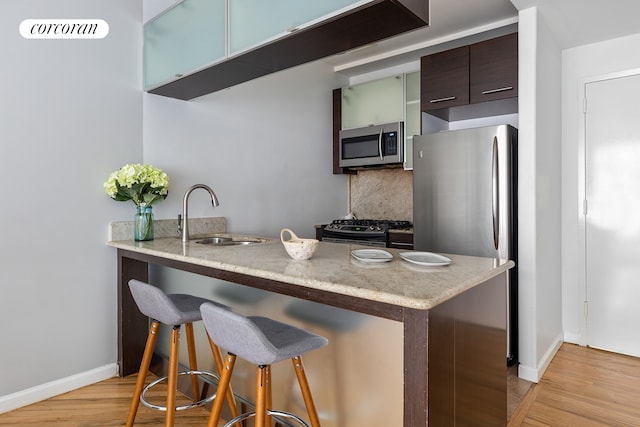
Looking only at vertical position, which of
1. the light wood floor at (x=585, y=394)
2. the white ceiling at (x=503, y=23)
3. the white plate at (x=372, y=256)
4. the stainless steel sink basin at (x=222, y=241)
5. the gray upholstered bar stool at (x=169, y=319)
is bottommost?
the light wood floor at (x=585, y=394)

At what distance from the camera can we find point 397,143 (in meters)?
3.55

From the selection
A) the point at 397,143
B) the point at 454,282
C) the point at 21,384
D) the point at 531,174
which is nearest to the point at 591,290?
the point at 531,174

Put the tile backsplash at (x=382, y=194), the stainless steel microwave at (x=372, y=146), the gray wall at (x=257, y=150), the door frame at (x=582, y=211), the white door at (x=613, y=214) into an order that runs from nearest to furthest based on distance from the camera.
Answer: the gray wall at (x=257, y=150) → the white door at (x=613, y=214) → the door frame at (x=582, y=211) → the stainless steel microwave at (x=372, y=146) → the tile backsplash at (x=382, y=194)

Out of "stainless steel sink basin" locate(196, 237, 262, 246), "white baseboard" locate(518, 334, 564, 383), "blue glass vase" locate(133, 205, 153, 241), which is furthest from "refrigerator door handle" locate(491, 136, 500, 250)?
"blue glass vase" locate(133, 205, 153, 241)

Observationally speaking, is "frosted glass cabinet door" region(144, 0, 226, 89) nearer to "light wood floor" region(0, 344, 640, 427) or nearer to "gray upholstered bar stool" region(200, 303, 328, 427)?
"gray upholstered bar stool" region(200, 303, 328, 427)

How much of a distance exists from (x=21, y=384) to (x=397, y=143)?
3.15 meters

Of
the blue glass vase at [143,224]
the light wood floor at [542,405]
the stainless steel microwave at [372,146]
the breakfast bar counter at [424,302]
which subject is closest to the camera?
the breakfast bar counter at [424,302]

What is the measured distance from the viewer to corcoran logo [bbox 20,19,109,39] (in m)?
2.15

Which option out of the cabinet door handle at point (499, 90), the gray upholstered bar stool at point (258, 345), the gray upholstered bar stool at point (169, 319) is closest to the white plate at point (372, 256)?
the gray upholstered bar stool at point (258, 345)

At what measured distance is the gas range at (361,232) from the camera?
3350mm

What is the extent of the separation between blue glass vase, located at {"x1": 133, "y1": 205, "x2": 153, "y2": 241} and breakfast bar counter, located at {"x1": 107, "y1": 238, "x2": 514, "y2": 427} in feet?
1.67

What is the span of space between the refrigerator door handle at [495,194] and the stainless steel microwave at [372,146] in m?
1.03

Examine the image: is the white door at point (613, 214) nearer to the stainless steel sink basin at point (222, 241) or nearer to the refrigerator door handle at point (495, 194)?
the refrigerator door handle at point (495, 194)

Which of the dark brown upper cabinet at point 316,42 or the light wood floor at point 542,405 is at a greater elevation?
the dark brown upper cabinet at point 316,42
